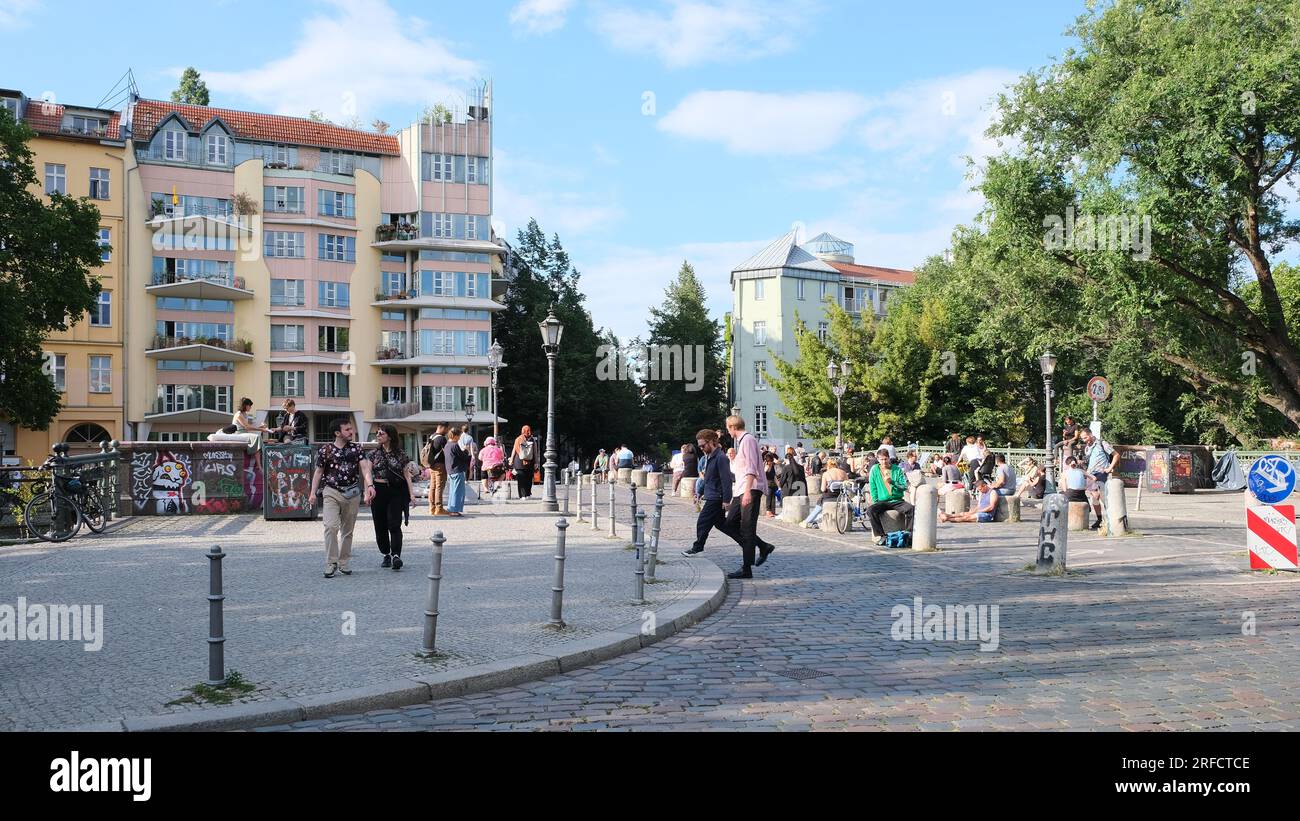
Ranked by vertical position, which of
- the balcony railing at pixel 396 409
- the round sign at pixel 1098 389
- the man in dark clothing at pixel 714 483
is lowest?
the man in dark clothing at pixel 714 483

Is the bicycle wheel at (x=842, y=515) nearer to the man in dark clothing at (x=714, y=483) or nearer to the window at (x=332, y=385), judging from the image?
the man in dark clothing at (x=714, y=483)

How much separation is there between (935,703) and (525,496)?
21.0 meters

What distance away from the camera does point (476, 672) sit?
6910 millimetres

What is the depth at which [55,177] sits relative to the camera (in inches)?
2090

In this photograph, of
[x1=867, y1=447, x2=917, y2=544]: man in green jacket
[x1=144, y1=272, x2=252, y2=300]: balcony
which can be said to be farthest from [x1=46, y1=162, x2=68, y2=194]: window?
[x1=867, y1=447, x2=917, y2=544]: man in green jacket

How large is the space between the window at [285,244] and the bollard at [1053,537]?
54.1m

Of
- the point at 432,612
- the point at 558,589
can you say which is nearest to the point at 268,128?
the point at 558,589

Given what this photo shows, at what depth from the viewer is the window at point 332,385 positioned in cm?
6062

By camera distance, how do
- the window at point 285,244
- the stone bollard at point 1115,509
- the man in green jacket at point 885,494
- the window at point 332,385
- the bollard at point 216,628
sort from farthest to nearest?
the window at point 332,385 → the window at point 285,244 → the stone bollard at point 1115,509 → the man in green jacket at point 885,494 → the bollard at point 216,628

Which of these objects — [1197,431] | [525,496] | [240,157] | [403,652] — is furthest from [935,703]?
[240,157]

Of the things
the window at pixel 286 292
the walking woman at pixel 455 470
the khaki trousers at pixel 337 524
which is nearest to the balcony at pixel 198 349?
the window at pixel 286 292
